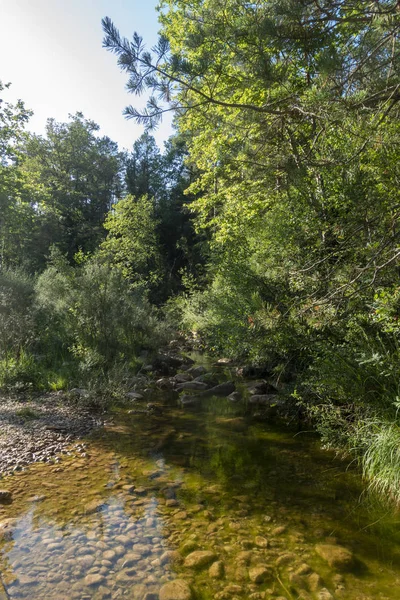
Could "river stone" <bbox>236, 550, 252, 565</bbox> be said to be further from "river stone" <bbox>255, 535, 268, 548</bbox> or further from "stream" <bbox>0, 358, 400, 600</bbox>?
"river stone" <bbox>255, 535, 268, 548</bbox>

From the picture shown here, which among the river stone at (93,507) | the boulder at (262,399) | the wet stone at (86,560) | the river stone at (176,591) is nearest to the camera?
the river stone at (176,591)

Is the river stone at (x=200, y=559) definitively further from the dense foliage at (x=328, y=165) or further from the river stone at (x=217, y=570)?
the dense foliage at (x=328, y=165)

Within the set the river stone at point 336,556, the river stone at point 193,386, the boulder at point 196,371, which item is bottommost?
the river stone at point 336,556

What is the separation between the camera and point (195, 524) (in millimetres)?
4090

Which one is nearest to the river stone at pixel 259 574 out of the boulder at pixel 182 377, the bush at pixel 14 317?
the bush at pixel 14 317

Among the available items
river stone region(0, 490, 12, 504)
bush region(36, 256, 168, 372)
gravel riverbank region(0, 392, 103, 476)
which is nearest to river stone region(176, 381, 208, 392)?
bush region(36, 256, 168, 372)

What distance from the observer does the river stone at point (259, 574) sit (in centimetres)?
327

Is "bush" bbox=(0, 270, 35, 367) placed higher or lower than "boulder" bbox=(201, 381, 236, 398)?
higher

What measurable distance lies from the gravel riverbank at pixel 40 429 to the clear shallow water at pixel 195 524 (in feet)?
1.18

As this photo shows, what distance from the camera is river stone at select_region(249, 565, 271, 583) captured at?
327cm

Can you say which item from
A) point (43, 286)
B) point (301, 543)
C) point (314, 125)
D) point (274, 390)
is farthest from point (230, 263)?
point (43, 286)

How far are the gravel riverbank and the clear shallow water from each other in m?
0.36

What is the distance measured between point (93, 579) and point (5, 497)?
1790mm

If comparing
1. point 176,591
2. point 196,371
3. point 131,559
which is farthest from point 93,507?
point 196,371
